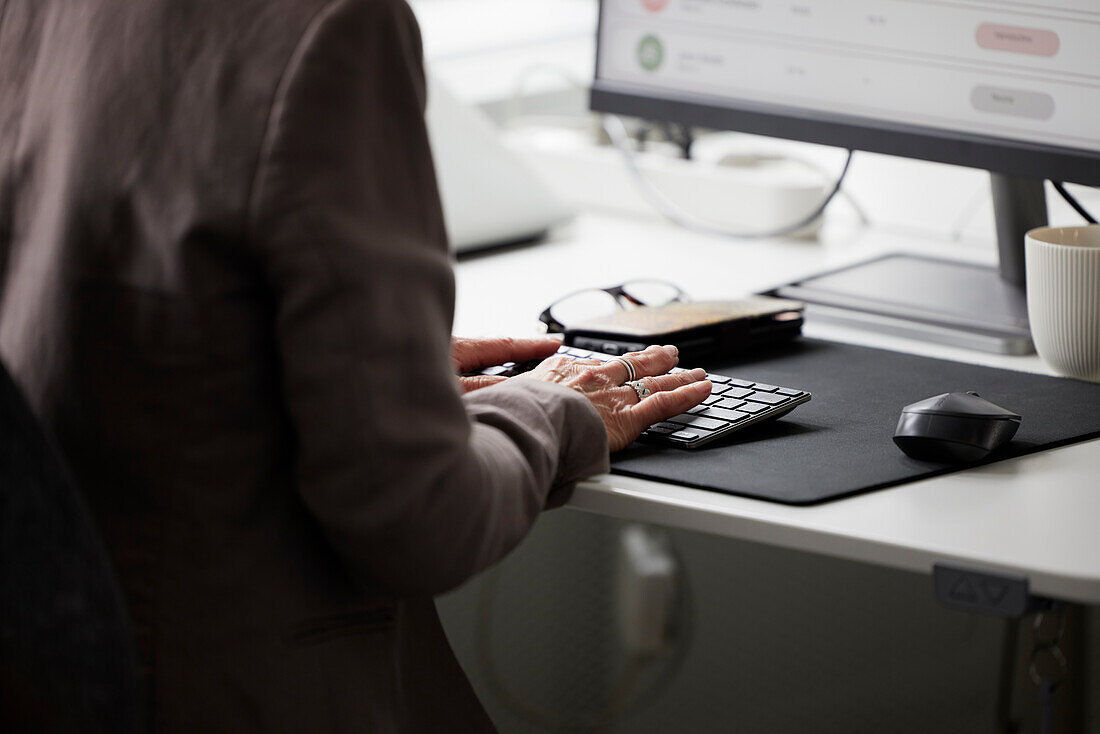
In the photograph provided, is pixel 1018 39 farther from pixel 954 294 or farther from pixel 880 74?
pixel 954 294

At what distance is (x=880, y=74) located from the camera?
120cm

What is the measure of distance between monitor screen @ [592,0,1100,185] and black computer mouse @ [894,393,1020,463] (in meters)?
0.34

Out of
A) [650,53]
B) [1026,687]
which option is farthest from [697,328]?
[1026,687]

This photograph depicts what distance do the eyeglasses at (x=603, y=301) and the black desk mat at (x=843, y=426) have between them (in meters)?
0.11

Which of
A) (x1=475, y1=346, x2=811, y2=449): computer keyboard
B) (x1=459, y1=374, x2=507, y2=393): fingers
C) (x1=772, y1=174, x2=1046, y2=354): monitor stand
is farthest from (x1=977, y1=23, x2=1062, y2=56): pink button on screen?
(x1=459, y1=374, x2=507, y2=393): fingers

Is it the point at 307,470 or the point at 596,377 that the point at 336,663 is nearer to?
the point at 307,470

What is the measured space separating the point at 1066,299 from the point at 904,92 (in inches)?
10.8

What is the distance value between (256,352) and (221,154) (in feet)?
0.33

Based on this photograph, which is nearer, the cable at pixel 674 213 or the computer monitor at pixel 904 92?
the computer monitor at pixel 904 92

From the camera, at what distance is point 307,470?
68cm

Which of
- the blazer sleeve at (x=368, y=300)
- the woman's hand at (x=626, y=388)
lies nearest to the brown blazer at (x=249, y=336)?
Answer: the blazer sleeve at (x=368, y=300)

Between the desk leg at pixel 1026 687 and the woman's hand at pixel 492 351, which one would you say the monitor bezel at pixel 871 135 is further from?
the desk leg at pixel 1026 687

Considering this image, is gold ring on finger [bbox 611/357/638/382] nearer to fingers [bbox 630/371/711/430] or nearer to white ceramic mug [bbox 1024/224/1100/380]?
fingers [bbox 630/371/711/430]

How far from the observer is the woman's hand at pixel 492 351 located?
96 centimetres
